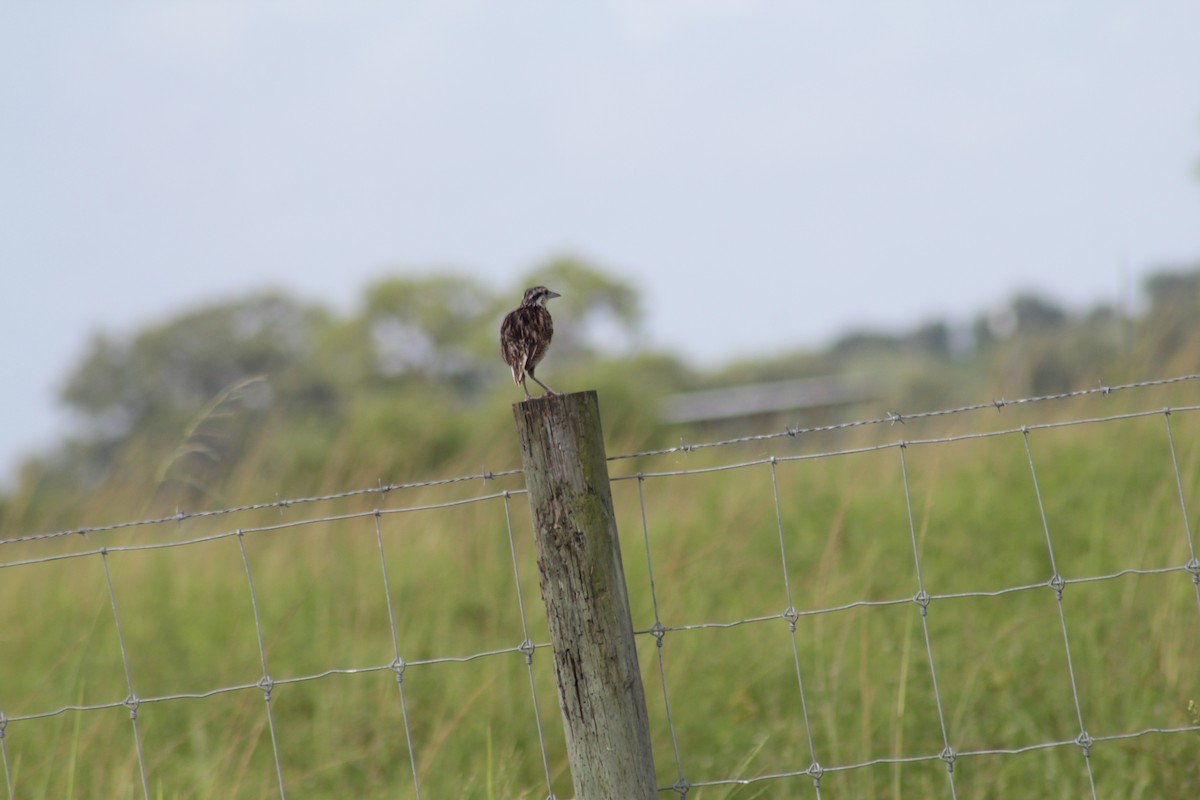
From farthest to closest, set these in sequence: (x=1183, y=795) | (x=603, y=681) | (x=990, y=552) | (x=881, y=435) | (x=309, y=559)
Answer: (x=881, y=435) < (x=309, y=559) < (x=990, y=552) < (x=1183, y=795) < (x=603, y=681)

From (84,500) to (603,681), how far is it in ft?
19.1

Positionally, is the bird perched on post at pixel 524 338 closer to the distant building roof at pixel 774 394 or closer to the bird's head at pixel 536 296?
the bird's head at pixel 536 296

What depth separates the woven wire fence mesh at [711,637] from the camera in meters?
4.07

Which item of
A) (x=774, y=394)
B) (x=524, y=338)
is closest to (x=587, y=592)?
(x=524, y=338)

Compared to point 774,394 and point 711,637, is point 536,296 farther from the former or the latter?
point 774,394

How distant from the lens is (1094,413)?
28.3 feet

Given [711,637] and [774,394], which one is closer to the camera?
[711,637]

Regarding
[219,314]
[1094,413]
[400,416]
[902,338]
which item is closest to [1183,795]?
[1094,413]

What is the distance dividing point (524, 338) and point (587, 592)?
0.62 m

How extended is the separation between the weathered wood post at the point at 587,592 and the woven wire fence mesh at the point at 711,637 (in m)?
0.26

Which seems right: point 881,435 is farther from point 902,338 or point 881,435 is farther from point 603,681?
point 902,338

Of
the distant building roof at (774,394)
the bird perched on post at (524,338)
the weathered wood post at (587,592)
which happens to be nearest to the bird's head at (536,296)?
the bird perched on post at (524,338)

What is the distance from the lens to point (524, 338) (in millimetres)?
2920

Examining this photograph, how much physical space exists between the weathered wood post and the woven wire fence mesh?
265 millimetres
